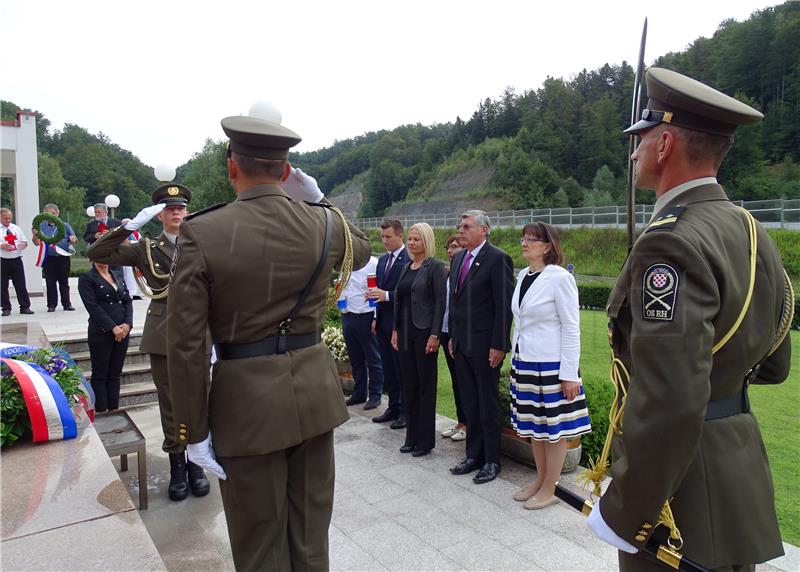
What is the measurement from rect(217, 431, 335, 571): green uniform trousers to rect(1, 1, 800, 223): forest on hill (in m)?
33.8

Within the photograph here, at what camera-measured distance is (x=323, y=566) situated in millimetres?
2609

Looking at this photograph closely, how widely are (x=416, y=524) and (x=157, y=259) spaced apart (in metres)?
2.58

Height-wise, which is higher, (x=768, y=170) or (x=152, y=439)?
(x=768, y=170)

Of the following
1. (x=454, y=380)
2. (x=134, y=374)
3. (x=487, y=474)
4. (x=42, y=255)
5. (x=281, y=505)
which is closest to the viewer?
(x=281, y=505)

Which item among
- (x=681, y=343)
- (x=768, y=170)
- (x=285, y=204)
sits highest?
(x=768, y=170)

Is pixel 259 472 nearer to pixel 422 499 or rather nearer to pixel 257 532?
pixel 257 532

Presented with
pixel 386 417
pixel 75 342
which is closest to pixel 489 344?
pixel 386 417

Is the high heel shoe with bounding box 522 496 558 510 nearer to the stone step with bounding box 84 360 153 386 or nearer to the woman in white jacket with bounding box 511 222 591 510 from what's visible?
the woman in white jacket with bounding box 511 222 591 510

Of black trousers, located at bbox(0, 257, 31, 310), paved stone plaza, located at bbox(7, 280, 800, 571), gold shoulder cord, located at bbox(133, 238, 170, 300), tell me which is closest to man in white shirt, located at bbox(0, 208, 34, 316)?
black trousers, located at bbox(0, 257, 31, 310)

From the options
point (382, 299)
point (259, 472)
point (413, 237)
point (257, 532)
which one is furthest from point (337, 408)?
point (382, 299)

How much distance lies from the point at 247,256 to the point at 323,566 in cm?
141

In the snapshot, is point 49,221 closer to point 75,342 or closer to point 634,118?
point 75,342

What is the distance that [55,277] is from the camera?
460 inches

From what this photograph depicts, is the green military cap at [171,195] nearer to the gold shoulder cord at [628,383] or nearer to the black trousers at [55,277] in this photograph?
the gold shoulder cord at [628,383]
